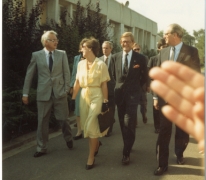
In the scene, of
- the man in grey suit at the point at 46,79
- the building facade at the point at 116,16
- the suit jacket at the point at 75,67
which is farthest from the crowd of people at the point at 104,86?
the building facade at the point at 116,16

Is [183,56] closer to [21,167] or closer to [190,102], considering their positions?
[21,167]

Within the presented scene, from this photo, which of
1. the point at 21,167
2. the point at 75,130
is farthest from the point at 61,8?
the point at 21,167

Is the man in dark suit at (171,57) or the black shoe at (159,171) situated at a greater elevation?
the man in dark suit at (171,57)

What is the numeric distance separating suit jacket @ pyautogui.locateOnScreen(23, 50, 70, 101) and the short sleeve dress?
1.32 ft

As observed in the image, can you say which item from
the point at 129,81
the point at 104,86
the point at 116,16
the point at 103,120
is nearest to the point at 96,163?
the point at 103,120

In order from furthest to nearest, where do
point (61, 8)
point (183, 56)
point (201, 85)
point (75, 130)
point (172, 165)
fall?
point (61, 8) → point (75, 130) → point (172, 165) → point (183, 56) → point (201, 85)

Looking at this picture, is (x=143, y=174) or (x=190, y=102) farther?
(x=143, y=174)

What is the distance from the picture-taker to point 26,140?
3.76 meters

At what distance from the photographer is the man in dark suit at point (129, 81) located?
3184mm

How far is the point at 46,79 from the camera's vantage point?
11.2 feet

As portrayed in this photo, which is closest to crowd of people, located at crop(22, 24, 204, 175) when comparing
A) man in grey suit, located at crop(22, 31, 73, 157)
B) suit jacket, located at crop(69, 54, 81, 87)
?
man in grey suit, located at crop(22, 31, 73, 157)

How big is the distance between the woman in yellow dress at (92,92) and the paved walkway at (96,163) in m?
0.22

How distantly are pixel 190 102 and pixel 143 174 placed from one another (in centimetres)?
215

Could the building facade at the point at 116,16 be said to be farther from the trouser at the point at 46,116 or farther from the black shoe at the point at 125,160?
the black shoe at the point at 125,160
